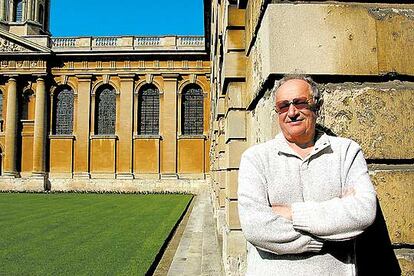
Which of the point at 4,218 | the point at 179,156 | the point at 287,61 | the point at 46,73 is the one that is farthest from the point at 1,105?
the point at 287,61

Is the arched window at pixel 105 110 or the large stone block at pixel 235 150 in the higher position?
the arched window at pixel 105 110

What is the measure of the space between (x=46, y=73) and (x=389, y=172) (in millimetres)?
32300

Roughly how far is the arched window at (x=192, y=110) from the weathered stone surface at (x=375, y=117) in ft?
97.1

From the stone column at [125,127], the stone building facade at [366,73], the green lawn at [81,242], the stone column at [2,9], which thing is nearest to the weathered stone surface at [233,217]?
the green lawn at [81,242]

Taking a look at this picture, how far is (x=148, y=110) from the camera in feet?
106

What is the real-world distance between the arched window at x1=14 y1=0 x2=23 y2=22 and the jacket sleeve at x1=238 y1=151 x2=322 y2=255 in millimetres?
40060

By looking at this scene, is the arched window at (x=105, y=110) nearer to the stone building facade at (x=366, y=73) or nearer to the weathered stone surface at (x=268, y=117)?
the weathered stone surface at (x=268, y=117)

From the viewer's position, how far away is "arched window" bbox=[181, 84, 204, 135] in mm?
31906

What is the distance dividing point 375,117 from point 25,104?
33235 mm

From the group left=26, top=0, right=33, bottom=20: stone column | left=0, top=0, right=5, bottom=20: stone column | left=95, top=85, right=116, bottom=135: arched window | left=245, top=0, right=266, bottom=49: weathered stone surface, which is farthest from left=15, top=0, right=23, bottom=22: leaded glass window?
left=245, top=0, right=266, bottom=49: weathered stone surface

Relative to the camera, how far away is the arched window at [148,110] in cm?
3206

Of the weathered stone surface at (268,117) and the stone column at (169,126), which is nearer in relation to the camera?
the weathered stone surface at (268,117)

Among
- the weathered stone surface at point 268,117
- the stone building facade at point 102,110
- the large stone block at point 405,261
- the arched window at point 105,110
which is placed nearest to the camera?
the large stone block at point 405,261

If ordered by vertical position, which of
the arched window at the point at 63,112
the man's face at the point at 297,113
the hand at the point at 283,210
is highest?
the arched window at the point at 63,112
